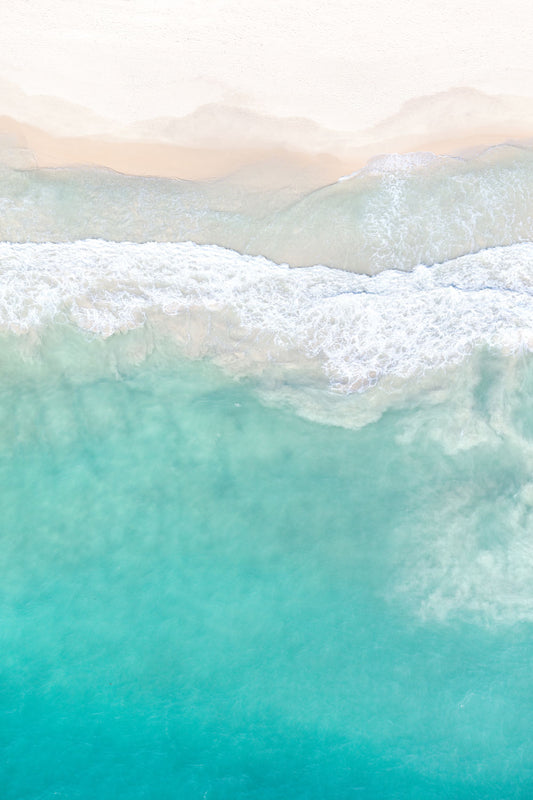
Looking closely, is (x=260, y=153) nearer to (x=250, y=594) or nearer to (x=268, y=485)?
(x=268, y=485)

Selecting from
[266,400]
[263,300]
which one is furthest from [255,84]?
[266,400]

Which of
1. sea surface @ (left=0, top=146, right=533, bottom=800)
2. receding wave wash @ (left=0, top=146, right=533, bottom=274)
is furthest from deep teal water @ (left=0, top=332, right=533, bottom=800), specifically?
receding wave wash @ (left=0, top=146, right=533, bottom=274)

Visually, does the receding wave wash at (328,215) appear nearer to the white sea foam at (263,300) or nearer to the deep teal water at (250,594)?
the white sea foam at (263,300)

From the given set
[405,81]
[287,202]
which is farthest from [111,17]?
[405,81]

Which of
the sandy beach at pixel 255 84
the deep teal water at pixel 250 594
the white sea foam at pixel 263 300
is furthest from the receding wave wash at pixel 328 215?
the deep teal water at pixel 250 594

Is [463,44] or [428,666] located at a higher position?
[463,44]

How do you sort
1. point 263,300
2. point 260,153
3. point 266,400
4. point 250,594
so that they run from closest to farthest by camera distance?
point 250,594 < point 266,400 < point 263,300 < point 260,153

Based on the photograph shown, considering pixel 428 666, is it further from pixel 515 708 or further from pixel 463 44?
pixel 463 44
